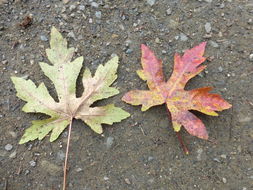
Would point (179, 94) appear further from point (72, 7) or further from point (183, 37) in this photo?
point (72, 7)

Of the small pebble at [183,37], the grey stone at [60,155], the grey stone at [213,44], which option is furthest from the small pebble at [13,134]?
the grey stone at [213,44]

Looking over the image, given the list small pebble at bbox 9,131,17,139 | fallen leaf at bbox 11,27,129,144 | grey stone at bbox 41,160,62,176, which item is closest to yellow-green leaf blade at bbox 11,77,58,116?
fallen leaf at bbox 11,27,129,144

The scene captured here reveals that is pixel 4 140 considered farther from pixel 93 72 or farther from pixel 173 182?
pixel 173 182

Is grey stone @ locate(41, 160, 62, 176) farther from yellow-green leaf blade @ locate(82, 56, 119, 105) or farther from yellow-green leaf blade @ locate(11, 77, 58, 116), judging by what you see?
yellow-green leaf blade @ locate(82, 56, 119, 105)

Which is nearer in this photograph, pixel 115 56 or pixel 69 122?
pixel 69 122

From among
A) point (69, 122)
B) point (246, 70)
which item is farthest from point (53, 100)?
point (246, 70)

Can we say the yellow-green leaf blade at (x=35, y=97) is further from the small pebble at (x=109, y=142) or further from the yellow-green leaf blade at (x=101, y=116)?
the small pebble at (x=109, y=142)
